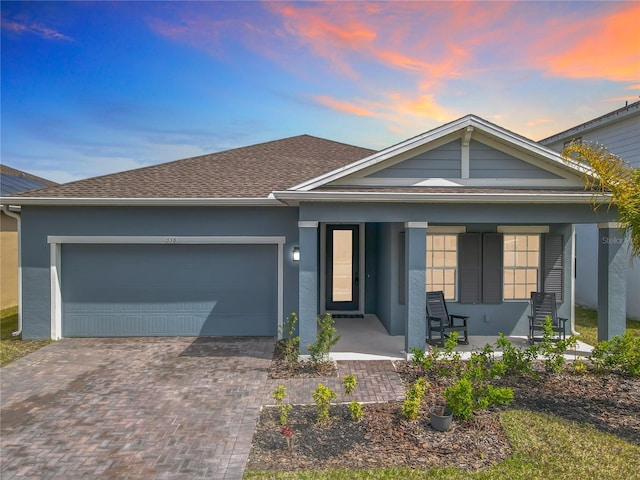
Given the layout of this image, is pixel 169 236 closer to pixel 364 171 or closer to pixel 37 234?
pixel 37 234

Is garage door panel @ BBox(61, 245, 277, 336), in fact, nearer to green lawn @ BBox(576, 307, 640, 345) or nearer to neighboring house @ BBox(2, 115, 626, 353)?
neighboring house @ BBox(2, 115, 626, 353)

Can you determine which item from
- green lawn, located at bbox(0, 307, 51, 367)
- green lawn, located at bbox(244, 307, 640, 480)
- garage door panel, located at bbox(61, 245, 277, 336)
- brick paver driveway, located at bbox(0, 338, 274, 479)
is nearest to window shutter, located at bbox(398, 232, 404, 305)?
garage door panel, located at bbox(61, 245, 277, 336)

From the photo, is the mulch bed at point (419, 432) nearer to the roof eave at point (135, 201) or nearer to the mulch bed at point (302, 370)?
the mulch bed at point (302, 370)

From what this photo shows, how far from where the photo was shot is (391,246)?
9.49 metres

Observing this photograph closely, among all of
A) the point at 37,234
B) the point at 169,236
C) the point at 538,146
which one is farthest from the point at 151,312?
the point at 538,146

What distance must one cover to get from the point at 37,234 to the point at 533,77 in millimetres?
14135

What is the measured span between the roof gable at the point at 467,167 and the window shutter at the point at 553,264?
1.91 metres

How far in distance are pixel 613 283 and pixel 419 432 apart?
562 centimetres

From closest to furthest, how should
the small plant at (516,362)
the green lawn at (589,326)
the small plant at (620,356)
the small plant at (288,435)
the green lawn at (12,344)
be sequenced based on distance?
the small plant at (288,435) < the small plant at (516,362) < the small plant at (620,356) < the green lawn at (12,344) < the green lawn at (589,326)

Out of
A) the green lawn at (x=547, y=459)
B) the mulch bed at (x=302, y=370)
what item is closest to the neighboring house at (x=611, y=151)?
the green lawn at (x=547, y=459)

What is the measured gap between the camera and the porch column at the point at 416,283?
7.60 meters

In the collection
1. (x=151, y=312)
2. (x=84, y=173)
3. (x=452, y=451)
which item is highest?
(x=84, y=173)

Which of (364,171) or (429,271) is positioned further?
(429,271)

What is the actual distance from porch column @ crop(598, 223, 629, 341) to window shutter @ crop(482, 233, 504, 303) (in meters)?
2.05
